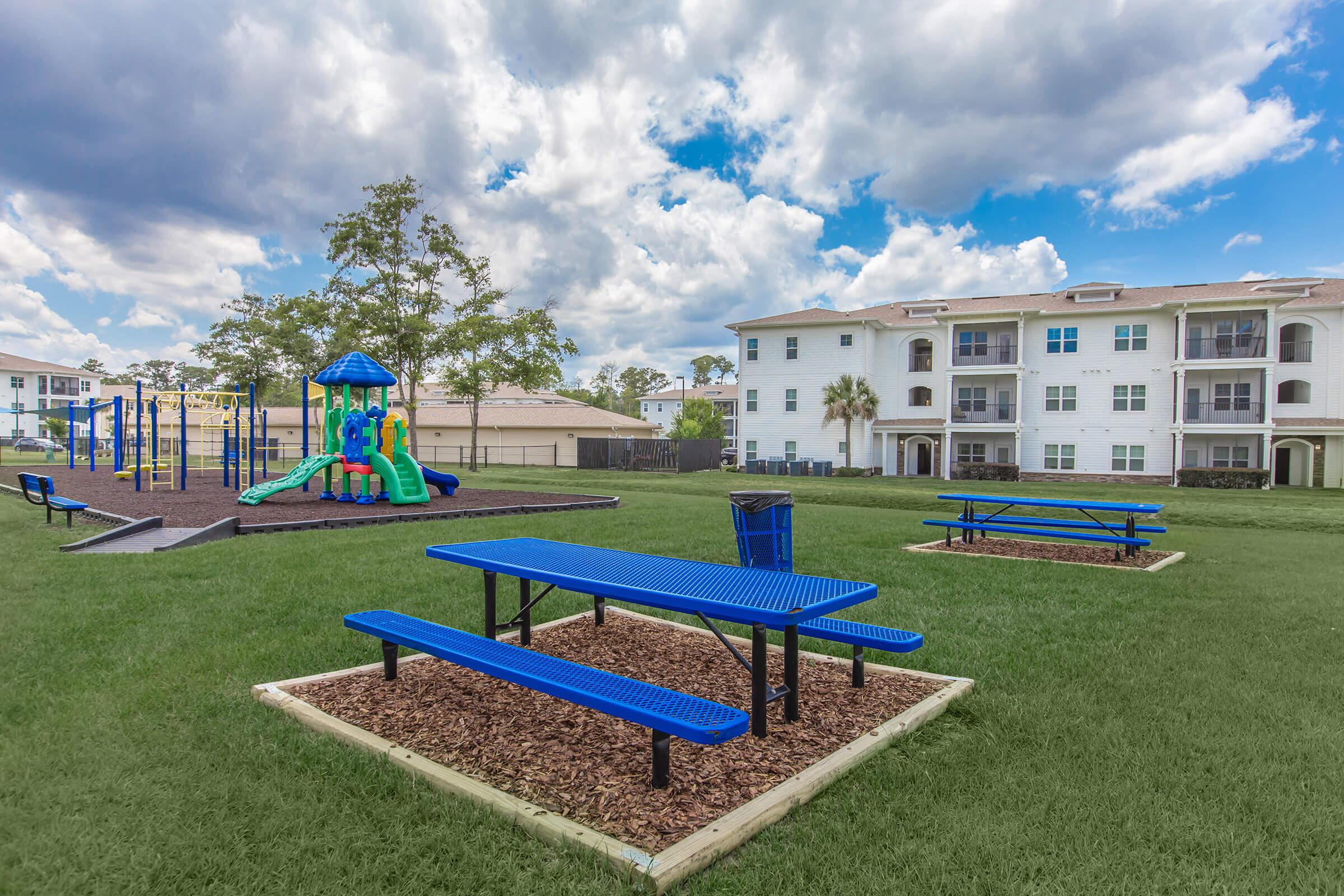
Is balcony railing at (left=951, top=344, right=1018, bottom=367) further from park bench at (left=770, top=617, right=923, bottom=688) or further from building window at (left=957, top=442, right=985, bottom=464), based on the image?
park bench at (left=770, top=617, right=923, bottom=688)

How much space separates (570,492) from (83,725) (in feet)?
58.5

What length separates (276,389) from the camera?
63.8 metres

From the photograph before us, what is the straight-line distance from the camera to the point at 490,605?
5273 millimetres

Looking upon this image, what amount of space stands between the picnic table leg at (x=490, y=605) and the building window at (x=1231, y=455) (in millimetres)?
38642

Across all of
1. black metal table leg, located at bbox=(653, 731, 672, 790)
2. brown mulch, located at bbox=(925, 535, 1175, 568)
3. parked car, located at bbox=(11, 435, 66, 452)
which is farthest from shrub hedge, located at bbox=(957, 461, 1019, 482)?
parked car, located at bbox=(11, 435, 66, 452)

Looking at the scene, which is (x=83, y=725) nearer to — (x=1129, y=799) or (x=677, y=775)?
(x=677, y=775)

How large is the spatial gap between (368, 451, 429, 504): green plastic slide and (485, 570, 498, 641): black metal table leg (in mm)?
11293

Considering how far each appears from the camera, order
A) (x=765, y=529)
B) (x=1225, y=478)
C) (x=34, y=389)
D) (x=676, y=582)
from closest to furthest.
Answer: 1. (x=676, y=582)
2. (x=765, y=529)
3. (x=1225, y=478)
4. (x=34, y=389)

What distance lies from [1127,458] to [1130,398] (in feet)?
9.26

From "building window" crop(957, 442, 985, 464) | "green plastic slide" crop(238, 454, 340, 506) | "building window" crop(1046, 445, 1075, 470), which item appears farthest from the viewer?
"building window" crop(957, 442, 985, 464)

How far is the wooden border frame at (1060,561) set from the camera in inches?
360

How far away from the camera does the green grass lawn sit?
2674mm

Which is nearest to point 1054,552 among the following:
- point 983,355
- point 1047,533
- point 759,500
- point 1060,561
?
point 1047,533

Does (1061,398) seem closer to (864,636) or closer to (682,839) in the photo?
(864,636)
